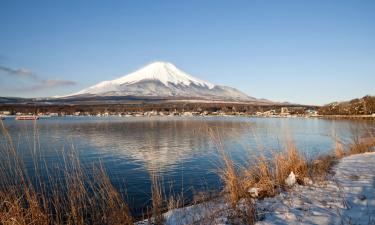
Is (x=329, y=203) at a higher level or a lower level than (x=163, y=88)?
lower

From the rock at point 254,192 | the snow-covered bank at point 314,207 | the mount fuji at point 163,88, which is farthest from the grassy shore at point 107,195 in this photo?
the mount fuji at point 163,88

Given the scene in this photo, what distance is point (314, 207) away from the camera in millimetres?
3881

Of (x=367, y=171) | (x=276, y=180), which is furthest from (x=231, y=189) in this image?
(x=367, y=171)

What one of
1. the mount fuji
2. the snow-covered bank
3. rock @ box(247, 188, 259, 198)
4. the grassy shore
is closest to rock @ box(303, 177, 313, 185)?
the grassy shore

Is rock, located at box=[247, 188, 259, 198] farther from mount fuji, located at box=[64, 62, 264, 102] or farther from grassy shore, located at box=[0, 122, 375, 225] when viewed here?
mount fuji, located at box=[64, 62, 264, 102]

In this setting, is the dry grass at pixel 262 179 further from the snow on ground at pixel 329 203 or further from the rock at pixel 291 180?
the snow on ground at pixel 329 203

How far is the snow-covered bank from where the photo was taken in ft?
11.5

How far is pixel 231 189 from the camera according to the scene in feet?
15.5

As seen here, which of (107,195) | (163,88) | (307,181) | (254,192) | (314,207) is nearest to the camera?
(314,207)

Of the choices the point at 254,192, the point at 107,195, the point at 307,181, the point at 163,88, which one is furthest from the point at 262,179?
the point at 163,88

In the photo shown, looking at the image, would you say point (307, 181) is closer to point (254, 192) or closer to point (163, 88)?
point (254, 192)

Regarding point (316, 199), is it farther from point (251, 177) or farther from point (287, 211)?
point (251, 177)

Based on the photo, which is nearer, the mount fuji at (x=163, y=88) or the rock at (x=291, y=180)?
the rock at (x=291, y=180)

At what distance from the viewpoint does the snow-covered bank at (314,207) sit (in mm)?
3504
